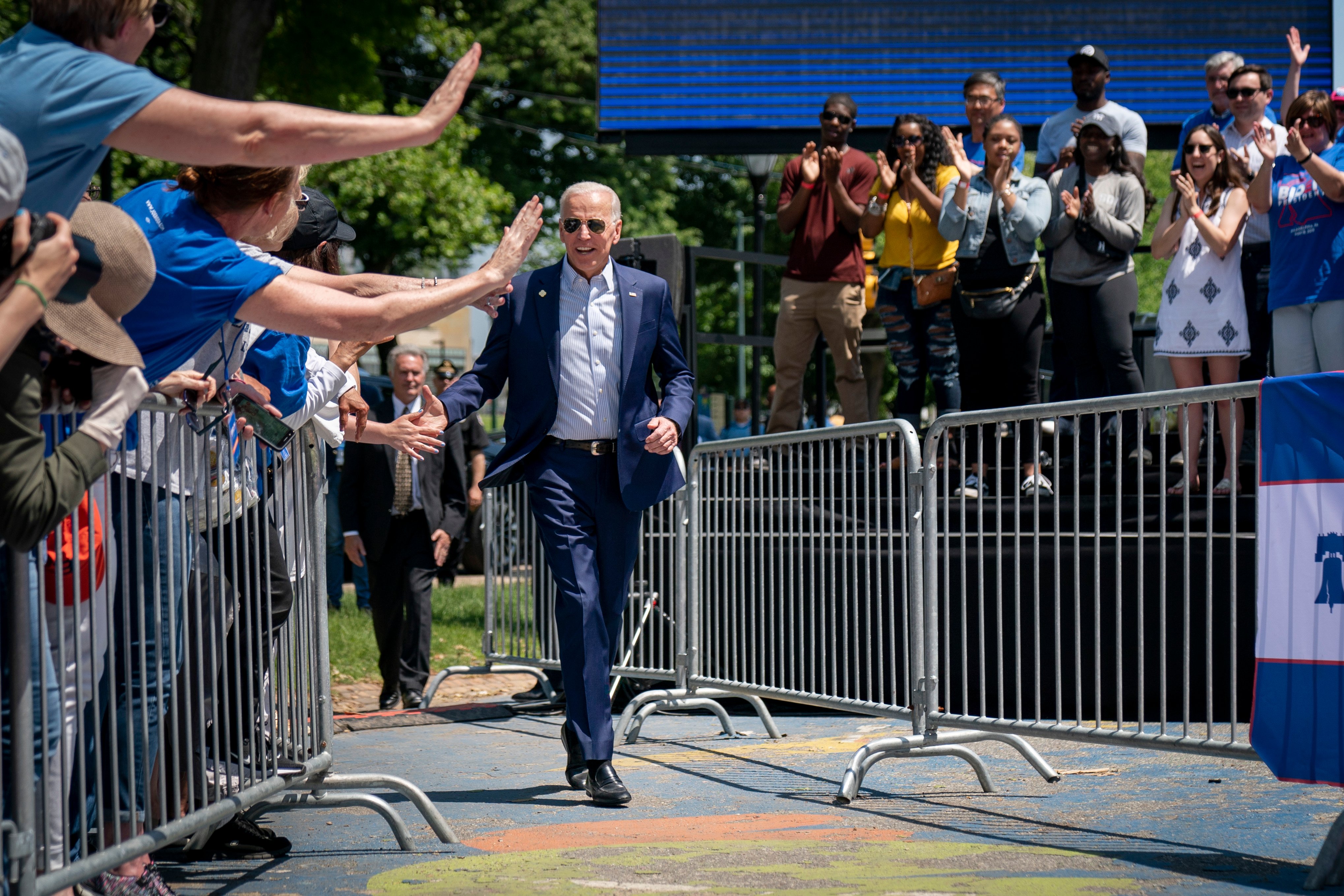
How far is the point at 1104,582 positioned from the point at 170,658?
4275mm

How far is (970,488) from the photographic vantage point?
615cm

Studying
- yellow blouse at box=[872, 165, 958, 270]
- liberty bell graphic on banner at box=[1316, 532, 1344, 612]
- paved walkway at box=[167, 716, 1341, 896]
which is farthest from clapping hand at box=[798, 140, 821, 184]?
liberty bell graphic on banner at box=[1316, 532, 1344, 612]

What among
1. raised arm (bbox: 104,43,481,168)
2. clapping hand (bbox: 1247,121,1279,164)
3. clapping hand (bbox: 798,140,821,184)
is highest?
clapping hand (bbox: 798,140,821,184)

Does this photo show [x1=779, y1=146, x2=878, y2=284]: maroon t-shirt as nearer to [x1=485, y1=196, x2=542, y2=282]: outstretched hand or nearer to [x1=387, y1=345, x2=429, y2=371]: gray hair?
[x1=387, y1=345, x2=429, y2=371]: gray hair

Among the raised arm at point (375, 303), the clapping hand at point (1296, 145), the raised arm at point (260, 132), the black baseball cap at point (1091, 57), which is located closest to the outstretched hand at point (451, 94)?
the raised arm at point (260, 132)

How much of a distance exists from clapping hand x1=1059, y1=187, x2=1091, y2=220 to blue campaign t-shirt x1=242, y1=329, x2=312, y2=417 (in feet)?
16.4

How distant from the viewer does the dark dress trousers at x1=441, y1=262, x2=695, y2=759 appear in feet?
17.6

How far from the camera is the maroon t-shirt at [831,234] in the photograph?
9.09 metres

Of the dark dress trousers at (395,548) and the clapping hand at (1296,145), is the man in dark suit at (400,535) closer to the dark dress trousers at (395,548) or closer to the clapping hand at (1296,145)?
the dark dress trousers at (395,548)

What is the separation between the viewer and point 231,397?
3.93 meters

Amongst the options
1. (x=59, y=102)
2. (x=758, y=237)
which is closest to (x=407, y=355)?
(x=758, y=237)

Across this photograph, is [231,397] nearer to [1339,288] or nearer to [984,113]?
[1339,288]

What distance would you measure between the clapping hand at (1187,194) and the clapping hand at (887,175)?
1.76 metres

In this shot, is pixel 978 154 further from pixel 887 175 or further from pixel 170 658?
pixel 170 658
